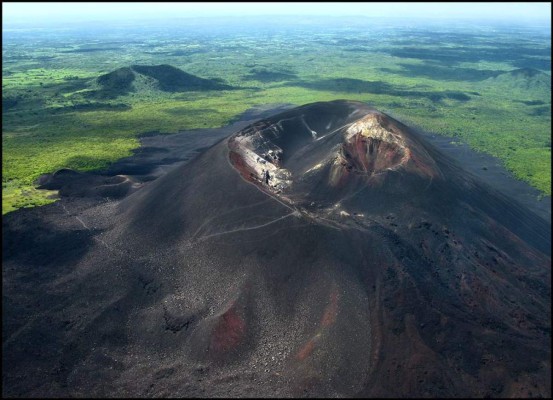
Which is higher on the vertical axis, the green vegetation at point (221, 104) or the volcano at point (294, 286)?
the volcano at point (294, 286)

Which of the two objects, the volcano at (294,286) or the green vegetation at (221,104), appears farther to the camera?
the green vegetation at (221,104)

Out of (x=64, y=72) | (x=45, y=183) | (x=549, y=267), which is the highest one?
(x=549, y=267)

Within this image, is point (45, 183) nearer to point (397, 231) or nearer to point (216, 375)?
point (216, 375)

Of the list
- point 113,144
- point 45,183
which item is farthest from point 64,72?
point 45,183

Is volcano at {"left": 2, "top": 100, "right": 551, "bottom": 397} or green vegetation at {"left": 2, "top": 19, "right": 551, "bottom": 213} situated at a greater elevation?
volcano at {"left": 2, "top": 100, "right": 551, "bottom": 397}

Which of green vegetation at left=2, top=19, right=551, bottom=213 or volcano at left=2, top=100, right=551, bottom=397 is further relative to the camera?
green vegetation at left=2, top=19, right=551, bottom=213

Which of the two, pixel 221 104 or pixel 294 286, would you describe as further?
pixel 221 104

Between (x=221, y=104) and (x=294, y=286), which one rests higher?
(x=294, y=286)

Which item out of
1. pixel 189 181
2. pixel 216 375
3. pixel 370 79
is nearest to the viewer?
pixel 216 375
